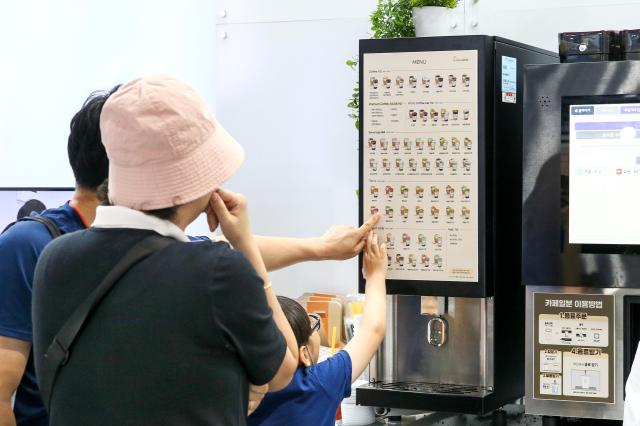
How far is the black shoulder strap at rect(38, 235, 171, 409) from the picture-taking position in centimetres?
131

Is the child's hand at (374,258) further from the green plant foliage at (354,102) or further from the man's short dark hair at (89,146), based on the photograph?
the green plant foliage at (354,102)

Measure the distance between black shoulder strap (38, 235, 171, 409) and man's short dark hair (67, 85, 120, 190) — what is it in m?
0.44

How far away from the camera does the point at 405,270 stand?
217 centimetres

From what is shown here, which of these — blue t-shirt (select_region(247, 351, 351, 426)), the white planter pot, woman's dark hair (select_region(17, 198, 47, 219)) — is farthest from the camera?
woman's dark hair (select_region(17, 198, 47, 219))

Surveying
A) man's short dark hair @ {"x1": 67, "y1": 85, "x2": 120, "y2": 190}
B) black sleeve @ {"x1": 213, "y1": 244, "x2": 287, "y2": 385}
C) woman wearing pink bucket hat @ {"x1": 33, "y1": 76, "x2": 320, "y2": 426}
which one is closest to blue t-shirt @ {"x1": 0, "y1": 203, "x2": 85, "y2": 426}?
man's short dark hair @ {"x1": 67, "y1": 85, "x2": 120, "y2": 190}

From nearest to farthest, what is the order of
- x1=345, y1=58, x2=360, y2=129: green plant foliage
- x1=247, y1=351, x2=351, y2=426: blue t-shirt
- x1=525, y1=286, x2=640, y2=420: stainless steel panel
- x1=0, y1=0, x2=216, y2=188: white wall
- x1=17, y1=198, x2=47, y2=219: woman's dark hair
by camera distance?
x1=247, y1=351, x2=351, y2=426: blue t-shirt, x1=525, y1=286, x2=640, y2=420: stainless steel panel, x1=345, y1=58, x2=360, y2=129: green plant foliage, x1=17, y1=198, x2=47, y2=219: woman's dark hair, x1=0, y1=0, x2=216, y2=188: white wall

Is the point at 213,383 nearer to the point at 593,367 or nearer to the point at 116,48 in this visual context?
the point at 593,367

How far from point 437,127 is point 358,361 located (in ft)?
1.76

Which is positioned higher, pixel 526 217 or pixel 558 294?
pixel 526 217

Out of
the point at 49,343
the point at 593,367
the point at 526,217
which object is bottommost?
the point at 593,367

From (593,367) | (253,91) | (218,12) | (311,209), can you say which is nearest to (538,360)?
(593,367)

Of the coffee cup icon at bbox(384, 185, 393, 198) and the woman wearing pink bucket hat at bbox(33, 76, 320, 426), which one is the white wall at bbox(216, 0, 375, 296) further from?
the woman wearing pink bucket hat at bbox(33, 76, 320, 426)

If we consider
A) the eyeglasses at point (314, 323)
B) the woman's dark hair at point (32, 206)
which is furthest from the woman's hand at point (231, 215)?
the woman's dark hair at point (32, 206)

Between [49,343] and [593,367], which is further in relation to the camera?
[593,367]
